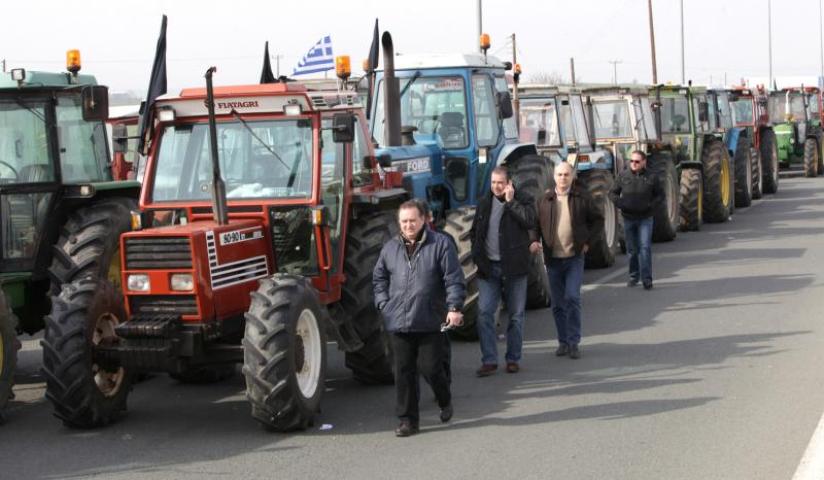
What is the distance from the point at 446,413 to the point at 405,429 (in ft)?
1.61

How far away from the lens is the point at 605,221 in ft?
57.8

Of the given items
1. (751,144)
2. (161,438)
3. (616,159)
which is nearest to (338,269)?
(161,438)

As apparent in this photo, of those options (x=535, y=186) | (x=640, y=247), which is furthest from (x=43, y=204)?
(x=640, y=247)

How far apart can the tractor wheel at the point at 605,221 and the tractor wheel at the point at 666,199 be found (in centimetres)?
191

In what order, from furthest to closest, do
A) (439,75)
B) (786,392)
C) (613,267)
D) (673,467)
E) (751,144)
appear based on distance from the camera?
(751,144) < (613,267) < (439,75) < (786,392) < (673,467)

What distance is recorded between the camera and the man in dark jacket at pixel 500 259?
10375 mm

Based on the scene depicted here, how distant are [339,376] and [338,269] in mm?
1307

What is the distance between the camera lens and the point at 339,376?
34.9ft

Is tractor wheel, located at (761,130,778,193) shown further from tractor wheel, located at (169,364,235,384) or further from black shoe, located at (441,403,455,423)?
black shoe, located at (441,403,455,423)

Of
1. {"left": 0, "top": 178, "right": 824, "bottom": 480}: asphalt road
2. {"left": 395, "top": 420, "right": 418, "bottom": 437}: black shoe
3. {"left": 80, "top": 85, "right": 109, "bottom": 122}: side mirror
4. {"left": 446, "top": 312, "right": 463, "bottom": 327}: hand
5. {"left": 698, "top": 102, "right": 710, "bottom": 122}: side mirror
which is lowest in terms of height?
{"left": 0, "top": 178, "right": 824, "bottom": 480}: asphalt road

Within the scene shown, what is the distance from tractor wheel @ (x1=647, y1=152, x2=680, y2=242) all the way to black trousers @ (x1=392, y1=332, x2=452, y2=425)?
1247 cm

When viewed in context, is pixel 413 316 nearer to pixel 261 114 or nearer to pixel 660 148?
pixel 261 114

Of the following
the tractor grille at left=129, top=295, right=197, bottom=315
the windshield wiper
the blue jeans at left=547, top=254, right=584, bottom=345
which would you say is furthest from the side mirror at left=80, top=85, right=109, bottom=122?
the blue jeans at left=547, top=254, right=584, bottom=345

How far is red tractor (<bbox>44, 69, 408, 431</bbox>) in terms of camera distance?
8.45 metres
